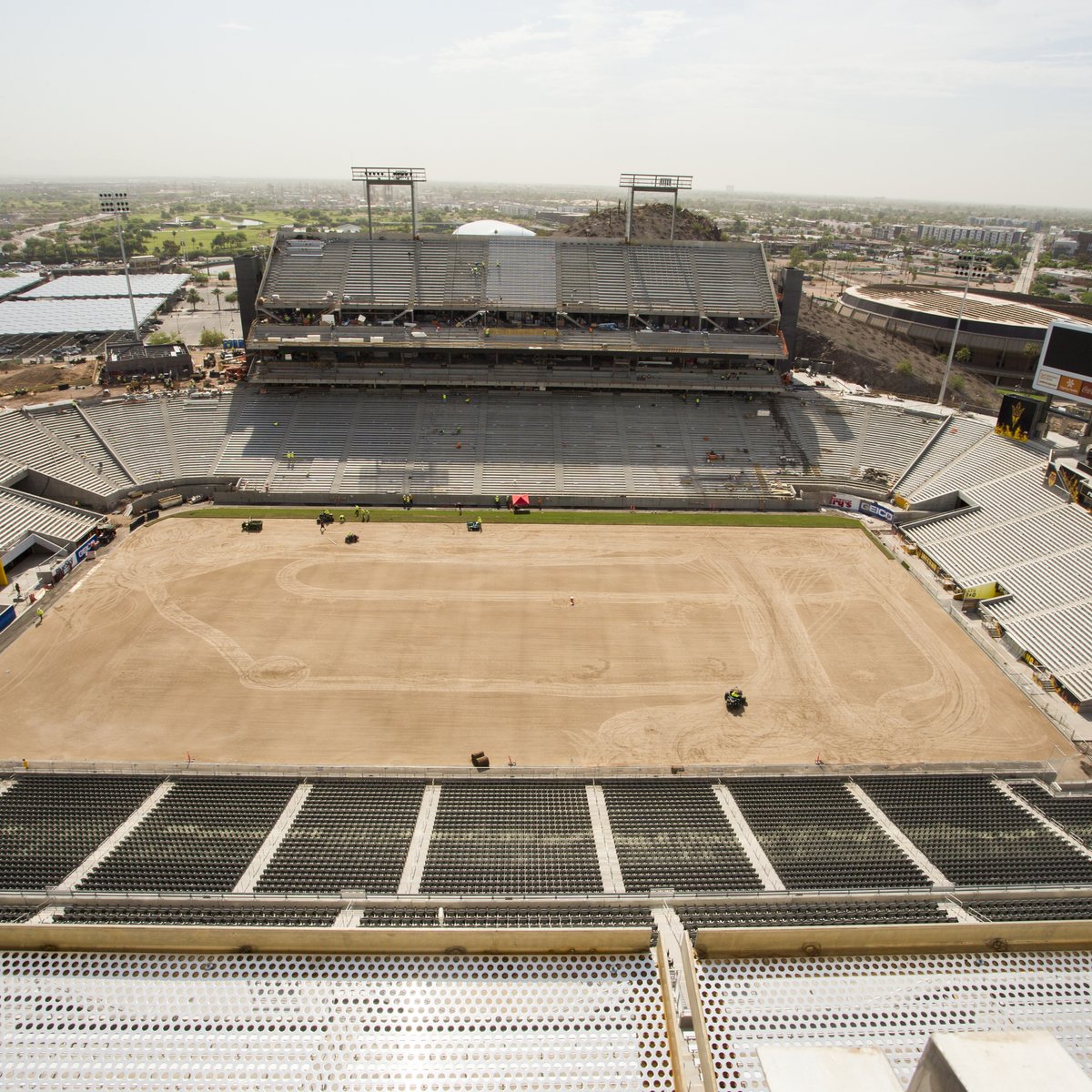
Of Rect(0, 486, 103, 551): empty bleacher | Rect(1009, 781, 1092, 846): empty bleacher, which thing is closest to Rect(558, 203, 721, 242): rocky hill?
Rect(0, 486, 103, 551): empty bleacher

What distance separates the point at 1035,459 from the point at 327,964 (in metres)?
51.1

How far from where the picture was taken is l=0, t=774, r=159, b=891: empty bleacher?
1914 cm

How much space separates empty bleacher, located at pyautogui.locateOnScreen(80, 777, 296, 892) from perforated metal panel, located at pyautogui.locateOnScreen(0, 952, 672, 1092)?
19.1 ft

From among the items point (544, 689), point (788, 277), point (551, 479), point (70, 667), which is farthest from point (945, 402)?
point (70, 667)

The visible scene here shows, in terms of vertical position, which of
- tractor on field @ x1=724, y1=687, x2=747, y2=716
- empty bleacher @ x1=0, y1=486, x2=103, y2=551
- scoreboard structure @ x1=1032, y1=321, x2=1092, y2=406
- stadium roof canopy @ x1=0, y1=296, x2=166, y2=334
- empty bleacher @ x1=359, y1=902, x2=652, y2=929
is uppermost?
scoreboard structure @ x1=1032, y1=321, x2=1092, y2=406

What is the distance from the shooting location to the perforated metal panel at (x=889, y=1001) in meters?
11.5

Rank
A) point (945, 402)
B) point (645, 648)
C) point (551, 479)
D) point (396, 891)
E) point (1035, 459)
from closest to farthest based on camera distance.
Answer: point (396, 891), point (645, 648), point (1035, 459), point (551, 479), point (945, 402)

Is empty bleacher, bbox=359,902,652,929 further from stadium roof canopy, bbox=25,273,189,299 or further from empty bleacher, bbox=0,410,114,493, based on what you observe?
stadium roof canopy, bbox=25,273,189,299

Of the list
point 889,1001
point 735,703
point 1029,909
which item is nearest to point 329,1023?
point 889,1001

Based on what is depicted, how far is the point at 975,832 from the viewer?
2164cm

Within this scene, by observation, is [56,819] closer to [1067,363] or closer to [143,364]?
[143,364]

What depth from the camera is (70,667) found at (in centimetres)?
3106

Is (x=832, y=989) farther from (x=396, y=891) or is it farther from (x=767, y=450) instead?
(x=767, y=450)

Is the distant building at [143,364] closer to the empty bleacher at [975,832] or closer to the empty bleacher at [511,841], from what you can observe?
the empty bleacher at [511,841]
